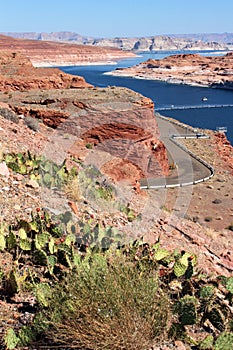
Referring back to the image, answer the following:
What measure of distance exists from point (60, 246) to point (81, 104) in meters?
16.1

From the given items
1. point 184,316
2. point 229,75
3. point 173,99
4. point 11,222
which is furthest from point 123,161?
point 229,75

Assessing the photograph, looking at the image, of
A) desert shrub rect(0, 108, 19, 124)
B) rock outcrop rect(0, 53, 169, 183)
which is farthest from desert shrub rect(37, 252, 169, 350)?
rock outcrop rect(0, 53, 169, 183)

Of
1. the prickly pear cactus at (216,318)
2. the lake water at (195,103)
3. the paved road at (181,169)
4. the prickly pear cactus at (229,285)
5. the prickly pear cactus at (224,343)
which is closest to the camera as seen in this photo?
the prickly pear cactus at (224,343)

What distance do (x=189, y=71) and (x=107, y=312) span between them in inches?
6483

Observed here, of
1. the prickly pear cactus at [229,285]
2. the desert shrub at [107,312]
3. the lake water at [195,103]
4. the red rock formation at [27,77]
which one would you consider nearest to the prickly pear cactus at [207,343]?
the desert shrub at [107,312]

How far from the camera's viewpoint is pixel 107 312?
A: 174 inches

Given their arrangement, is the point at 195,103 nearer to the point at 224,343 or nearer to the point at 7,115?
the point at 7,115

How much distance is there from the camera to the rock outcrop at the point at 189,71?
136 meters

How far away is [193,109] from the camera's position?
3243 inches

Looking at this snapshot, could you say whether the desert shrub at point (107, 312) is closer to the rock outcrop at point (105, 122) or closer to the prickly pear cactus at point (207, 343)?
the prickly pear cactus at point (207, 343)

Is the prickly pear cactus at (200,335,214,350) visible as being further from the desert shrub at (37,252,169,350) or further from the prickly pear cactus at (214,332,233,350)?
the desert shrub at (37,252,169,350)

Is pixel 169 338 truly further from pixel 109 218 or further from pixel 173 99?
pixel 173 99

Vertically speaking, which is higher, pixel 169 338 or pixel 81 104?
pixel 81 104

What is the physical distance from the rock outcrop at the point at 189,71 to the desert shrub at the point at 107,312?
128201 mm
